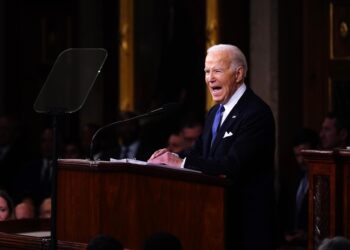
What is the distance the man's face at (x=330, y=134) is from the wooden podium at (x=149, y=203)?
10.7 ft

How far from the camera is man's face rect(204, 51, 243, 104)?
6.59 meters

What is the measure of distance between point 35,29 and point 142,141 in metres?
3.62

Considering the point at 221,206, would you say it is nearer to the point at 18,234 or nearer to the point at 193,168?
the point at 193,168

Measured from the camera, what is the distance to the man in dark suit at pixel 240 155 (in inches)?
251

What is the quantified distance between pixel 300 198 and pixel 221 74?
308cm

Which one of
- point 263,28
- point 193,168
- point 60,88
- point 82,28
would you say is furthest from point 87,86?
point 82,28

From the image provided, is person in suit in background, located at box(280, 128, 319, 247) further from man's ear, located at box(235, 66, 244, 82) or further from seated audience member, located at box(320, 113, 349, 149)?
man's ear, located at box(235, 66, 244, 82)

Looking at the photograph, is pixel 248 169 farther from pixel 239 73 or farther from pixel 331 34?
pixel 331 34

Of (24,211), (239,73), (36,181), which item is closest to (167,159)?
(239,73)

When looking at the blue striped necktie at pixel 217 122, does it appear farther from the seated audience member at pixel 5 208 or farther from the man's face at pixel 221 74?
the seated audience member at pixel 5 208

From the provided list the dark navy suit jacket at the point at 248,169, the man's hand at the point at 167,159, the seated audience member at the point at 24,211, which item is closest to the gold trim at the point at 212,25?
the seated audience member at the point at 24,211

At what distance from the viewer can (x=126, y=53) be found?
12.6 meters

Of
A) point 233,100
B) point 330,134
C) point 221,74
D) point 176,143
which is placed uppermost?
point 221,74

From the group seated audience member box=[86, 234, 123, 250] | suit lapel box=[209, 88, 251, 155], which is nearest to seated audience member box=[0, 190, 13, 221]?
suit lapel box=[209, 88, 251, 155]
